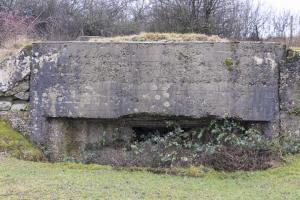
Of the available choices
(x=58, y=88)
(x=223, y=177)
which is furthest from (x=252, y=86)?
(x=58, y=88)

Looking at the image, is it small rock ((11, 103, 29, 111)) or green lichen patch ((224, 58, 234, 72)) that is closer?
green lichen patch ((224, 58, 234, 72))

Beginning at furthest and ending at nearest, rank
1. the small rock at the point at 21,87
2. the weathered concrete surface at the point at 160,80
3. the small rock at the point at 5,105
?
the small rock at the point at 5,105
the small rock at the point at 21,87
the weathered concrete surface at the point at 160,80

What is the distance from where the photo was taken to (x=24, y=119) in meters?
8.85

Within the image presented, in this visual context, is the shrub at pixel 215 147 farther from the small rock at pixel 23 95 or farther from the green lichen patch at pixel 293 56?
the small rock at pixel 23 95

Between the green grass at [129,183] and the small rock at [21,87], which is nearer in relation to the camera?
the green grass at [129,183]

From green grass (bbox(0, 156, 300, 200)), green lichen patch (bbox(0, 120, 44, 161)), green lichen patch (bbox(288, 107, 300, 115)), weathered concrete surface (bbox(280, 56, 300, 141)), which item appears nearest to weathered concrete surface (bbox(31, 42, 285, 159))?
weathered concrete surface (bbox(280, 56, 300, 141))

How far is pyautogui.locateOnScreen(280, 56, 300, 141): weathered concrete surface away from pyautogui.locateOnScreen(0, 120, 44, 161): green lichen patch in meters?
4.05

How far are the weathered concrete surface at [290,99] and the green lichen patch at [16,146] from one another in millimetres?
4051

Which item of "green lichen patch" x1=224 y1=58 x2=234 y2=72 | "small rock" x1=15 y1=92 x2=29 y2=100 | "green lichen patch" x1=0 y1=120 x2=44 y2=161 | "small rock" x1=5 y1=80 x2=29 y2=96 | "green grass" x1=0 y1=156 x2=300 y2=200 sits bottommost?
"green grass" x1=0 y1=156 x2=300 y2=200

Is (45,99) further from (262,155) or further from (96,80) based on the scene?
(262,155)

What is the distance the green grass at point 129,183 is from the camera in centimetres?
586

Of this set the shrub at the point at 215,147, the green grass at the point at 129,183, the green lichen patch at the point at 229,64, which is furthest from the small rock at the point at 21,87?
the green lichen patch at the point at 229,64

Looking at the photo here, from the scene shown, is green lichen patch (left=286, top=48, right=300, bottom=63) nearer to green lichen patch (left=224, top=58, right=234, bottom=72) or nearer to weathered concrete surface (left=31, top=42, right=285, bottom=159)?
weathered concrete surface (left=31, top=42, right=285, bottom=159)

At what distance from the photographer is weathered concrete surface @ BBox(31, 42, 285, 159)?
819cm
